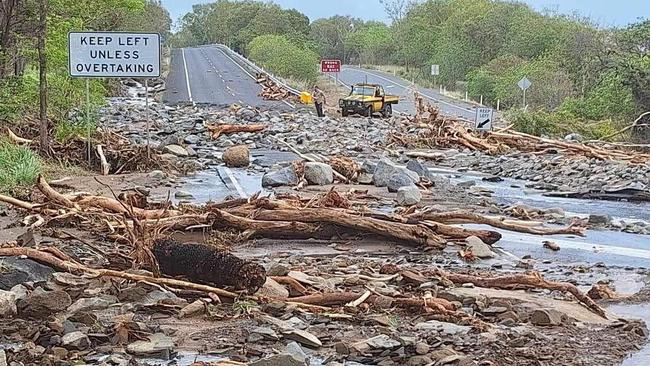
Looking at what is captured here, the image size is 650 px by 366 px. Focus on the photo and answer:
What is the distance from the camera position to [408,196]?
16062 millimetres

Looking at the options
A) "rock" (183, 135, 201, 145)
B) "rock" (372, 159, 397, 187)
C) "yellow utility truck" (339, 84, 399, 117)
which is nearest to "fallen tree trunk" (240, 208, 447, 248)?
"rock" (372, 159, 397, 187)

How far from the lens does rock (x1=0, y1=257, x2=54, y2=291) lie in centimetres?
804

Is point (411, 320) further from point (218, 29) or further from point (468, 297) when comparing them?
point (218, 29)

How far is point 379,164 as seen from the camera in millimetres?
19172

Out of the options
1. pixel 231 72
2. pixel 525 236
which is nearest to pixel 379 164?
pixel 525 236

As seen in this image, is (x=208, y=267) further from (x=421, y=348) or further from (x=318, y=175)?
(x=318, y=175)

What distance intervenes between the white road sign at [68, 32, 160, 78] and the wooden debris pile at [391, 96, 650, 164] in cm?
1252

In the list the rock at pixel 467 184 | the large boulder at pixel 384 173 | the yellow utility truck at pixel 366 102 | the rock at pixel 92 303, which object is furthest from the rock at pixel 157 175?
the yellow utility truck at pixel 366 102

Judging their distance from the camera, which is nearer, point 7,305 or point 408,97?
point 7,305

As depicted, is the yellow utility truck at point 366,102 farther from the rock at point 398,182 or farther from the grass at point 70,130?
the rock at point 398,182

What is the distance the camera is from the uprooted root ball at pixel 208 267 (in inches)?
320

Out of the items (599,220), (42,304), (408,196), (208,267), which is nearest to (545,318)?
(208,267)

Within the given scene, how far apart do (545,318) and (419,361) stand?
1.76m

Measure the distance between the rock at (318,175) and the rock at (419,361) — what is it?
40.5 ft
